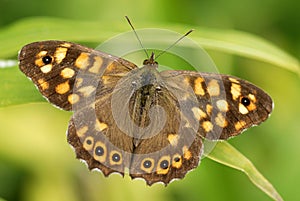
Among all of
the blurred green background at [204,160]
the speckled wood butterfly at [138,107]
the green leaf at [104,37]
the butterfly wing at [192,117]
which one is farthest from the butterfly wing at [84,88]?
the blurred green background at [204,160]

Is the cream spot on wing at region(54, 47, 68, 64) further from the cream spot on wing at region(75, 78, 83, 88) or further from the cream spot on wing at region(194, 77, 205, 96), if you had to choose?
the cream spot on wing at region(194, 77, 205, 96)

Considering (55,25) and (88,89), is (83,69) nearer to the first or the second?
(88,89)

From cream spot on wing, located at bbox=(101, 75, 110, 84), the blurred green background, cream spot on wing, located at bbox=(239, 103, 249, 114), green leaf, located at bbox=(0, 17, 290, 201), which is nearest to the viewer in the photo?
cream spot on wing, located at bbox=(239, 103, 249, 114)

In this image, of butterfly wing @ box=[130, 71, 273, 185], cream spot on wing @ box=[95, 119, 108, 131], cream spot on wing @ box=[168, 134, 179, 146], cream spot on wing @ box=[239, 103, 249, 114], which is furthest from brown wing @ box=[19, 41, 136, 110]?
cream spot on wing @ box=[239, 103, 249, 114]

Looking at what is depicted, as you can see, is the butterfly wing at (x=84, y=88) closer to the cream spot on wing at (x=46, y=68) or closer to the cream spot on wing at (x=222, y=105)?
the cream spot on wing at (x=46, y=68)

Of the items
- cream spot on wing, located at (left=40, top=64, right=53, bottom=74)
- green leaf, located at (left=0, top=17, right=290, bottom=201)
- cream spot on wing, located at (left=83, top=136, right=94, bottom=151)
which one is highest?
green leaf, located at (left=0, top=17, right=290, bottom=201)

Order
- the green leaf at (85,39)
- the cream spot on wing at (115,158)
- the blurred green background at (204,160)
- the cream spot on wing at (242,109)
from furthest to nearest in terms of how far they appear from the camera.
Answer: the blurred green background at (204,160) → the green leaf at (85,39) → the cream spot on wing at (242,109) → the cream spot on wing at (115,158)

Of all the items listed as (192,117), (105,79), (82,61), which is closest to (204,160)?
(192,117)
